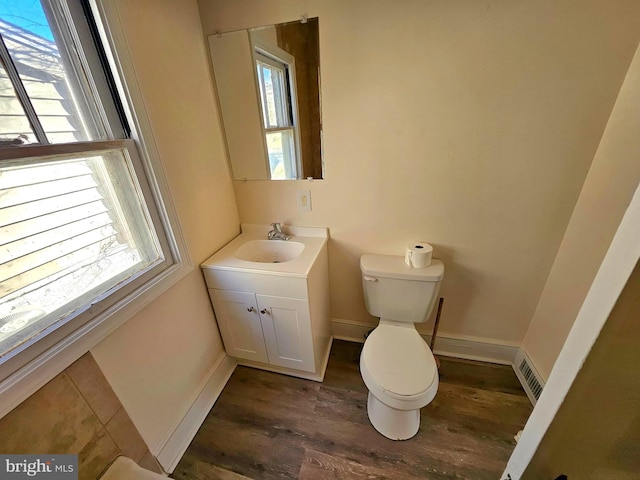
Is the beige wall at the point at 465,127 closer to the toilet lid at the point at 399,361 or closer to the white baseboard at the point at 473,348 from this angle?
the white baseboard at the point at 473,348

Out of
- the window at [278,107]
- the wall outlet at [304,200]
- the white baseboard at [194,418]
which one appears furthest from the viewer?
the wall outlet at [304,200]

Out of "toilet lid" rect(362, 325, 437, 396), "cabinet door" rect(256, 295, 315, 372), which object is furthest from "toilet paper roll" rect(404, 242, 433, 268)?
"cabinet door" rect(256, 295, 315, 372)

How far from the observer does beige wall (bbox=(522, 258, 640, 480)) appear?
1.32ft

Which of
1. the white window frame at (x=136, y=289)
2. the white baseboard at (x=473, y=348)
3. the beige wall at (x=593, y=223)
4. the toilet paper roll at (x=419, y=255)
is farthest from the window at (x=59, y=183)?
the beige wall at (x=593, y=223)

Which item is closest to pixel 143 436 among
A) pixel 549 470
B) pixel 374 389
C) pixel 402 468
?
pixel 374 389

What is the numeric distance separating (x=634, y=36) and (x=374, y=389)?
5.58 ft

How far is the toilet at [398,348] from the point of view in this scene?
3.67 feet

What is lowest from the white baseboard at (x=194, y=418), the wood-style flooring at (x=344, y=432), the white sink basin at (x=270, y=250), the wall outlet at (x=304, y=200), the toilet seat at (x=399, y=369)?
the wood-style flooring at (x=344, y=432)

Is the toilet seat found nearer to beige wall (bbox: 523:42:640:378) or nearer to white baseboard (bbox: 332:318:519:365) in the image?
white baseboard (bbox: 332:318:519:365)

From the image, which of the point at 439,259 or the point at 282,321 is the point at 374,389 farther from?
the point at 439,259

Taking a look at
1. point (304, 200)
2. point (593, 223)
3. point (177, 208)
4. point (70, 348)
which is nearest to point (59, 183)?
point (177, 208)

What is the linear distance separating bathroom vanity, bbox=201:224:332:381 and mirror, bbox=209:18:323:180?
1.34 ft

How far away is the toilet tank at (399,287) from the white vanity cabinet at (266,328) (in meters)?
0.41

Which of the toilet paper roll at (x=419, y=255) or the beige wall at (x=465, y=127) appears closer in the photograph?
the beige wall at (x=465, y=127)
